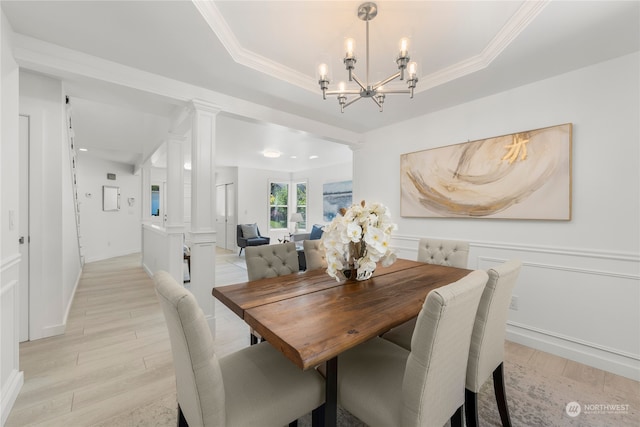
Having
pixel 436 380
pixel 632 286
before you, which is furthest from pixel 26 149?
pixel 632 286

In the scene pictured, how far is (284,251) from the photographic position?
2.10 metres

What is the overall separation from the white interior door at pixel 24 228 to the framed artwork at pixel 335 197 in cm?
516

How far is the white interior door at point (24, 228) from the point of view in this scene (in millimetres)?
2275

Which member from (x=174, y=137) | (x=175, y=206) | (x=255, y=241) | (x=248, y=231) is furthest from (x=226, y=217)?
(x=174, y=137)

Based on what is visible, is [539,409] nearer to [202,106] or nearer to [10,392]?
[10,392]

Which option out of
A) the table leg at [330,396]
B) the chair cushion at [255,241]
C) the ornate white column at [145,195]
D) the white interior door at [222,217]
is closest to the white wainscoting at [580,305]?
the table leg at [330,396]

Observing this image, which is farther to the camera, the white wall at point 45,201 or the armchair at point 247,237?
the armchair at point 247,237

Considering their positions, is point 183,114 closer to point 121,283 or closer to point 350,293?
point 350,293

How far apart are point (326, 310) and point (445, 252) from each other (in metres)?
1.66

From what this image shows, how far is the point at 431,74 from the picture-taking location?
94.8 inches

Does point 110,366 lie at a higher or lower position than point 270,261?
lower

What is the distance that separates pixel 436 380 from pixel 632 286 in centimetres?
216

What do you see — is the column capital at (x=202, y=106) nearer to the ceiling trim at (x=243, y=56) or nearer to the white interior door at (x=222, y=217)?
the ceiling trim at (x=243, y=56)

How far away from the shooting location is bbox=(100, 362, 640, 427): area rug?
1.52m
